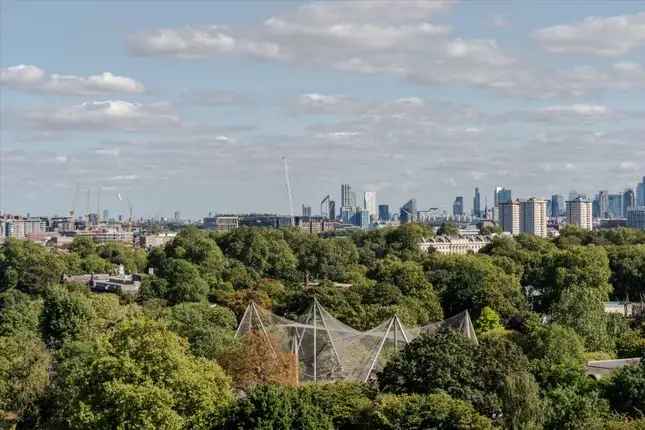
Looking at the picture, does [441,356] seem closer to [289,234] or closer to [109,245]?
[289,234]

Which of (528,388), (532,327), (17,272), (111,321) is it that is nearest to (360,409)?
(528,388)

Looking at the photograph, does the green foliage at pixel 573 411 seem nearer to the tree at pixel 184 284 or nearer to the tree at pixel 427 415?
the tree at pixel 427 415

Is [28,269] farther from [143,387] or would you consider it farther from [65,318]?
[143,387]

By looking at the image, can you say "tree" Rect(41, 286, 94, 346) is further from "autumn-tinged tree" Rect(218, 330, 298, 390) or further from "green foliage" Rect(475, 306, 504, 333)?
"green foliage" Rect(475, 306, 504, 333)

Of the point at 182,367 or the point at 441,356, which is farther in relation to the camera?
the point at 441,356

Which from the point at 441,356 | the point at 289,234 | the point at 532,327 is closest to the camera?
the point at 441,356

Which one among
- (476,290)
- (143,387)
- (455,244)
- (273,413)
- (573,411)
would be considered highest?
(455,244)

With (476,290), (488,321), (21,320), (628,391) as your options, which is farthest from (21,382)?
(476,290)
